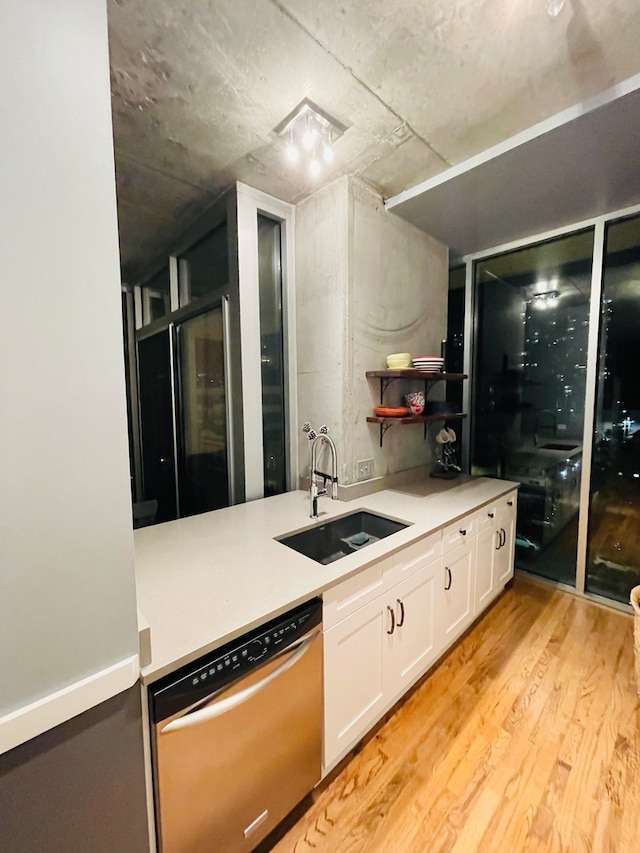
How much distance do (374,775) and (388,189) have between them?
116 inches

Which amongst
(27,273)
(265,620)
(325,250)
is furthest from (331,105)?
(265,620)

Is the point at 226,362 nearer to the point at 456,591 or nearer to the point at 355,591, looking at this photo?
the point at 355,591

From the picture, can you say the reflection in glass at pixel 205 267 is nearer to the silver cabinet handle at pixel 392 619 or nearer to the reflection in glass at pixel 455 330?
the reflection in glass at pixel 455 330

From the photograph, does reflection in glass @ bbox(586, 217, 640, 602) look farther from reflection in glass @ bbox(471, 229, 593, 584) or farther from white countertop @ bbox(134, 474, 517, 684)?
white countertop @ bbox(134, 474, 517, 684)

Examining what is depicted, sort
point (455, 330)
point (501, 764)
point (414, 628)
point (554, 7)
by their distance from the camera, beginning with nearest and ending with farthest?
1. point (554, 7)
2. point (501, 764)
3. point (414, 628)
4. point (455, 330)

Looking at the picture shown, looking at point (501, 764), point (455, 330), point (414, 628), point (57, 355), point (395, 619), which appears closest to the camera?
point (57, 355)

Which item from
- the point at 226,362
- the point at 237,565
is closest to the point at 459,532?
the point at 237,565

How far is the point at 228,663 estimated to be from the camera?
0.98 meters

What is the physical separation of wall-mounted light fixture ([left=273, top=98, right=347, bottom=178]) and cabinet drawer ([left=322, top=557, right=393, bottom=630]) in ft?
6.30

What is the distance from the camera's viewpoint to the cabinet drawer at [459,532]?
6.05 ft

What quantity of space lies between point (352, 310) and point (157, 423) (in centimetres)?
210

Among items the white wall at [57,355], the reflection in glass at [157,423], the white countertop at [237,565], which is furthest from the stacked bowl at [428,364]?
the reflection in glass at [157,423]

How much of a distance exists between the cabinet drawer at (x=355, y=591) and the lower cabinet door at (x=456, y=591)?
535 millimetres

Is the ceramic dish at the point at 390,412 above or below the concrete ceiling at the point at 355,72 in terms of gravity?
below
